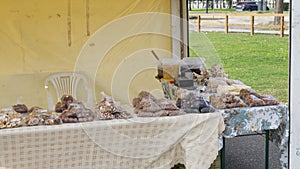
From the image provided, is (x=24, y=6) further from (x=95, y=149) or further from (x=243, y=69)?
(x=243, y=69)

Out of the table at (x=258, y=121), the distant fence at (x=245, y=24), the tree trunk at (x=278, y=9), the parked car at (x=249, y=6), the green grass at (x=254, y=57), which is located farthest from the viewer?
the parked car at (x=249, y=6)

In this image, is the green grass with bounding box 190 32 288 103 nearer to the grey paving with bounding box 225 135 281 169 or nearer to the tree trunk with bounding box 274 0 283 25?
the tree trunk with bounding box 274 0 283 25

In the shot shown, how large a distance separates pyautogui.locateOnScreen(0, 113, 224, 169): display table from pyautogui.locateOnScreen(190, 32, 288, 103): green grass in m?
2.46

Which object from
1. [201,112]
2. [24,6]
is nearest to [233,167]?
[201,112]

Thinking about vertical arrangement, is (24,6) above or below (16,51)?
above

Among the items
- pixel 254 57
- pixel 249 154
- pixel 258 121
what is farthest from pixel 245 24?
pixel 258 121

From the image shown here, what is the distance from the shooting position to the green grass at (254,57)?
647 centimetres

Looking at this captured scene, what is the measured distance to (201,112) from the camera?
8.23 ft

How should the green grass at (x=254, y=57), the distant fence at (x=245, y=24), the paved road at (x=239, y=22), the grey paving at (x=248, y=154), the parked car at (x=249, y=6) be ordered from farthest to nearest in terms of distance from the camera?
1. the parked car at (x=249, y=6)
2. the paved road at (x=239, y=22)
3. the distant fence at (x=245, y=24)
4. the green grass at (x=254, y=57)
5. the grey paving at (x=248, y=154)

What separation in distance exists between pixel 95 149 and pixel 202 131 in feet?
2.08

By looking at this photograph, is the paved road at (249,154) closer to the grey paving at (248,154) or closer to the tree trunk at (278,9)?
the grey paving at (248,154)

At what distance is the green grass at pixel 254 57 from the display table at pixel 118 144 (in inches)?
96.7

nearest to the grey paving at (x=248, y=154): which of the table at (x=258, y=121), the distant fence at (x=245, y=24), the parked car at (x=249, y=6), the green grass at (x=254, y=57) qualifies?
the table at (x=258, y=121)

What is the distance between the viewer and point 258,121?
2.61 meters
